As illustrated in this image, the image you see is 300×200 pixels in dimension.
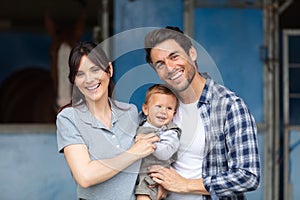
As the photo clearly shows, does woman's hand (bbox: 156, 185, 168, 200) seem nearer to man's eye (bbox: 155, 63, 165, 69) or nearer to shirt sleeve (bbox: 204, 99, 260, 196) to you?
shirt sleeve (bbox: 204, 99, 260, 196)

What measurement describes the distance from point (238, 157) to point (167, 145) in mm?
205

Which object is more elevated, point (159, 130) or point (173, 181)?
point (159, 130)

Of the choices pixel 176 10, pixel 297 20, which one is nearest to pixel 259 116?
pixel 176 10

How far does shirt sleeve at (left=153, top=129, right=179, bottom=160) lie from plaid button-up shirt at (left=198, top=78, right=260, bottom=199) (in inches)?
3.7

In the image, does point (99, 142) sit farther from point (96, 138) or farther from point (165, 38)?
point (165, 38)

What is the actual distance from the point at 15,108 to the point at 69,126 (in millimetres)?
5383

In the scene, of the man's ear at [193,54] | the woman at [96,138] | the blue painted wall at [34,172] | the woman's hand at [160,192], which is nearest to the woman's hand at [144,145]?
the woman at [96,138]

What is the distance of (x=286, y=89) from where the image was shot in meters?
4.27

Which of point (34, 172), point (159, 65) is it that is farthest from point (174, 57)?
point (34, 172)

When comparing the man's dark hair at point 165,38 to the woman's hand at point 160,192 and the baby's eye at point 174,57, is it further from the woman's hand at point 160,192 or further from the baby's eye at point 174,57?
the woman's hand at point 160,192

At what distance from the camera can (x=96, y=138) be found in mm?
1775

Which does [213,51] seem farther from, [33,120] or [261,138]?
[33,120]

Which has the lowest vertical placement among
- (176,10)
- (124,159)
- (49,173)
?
(49,173)

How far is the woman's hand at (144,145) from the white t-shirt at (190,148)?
0.09 meters
